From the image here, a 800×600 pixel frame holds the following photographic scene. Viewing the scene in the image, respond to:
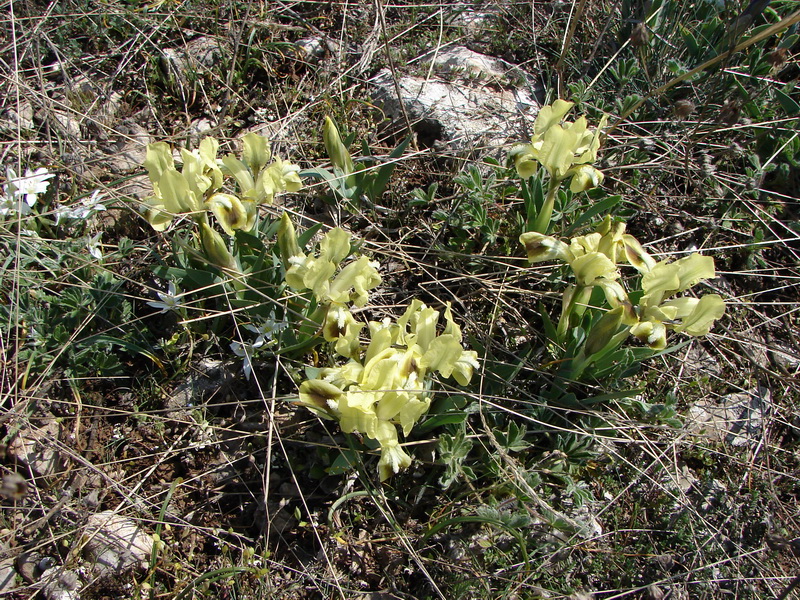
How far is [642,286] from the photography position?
2.05 metres

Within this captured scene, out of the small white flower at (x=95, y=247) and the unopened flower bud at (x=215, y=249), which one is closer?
the unopened flower bud at (x=215, y=249)

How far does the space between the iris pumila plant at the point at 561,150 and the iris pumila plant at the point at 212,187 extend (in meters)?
0.97

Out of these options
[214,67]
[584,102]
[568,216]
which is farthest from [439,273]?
[214,67]

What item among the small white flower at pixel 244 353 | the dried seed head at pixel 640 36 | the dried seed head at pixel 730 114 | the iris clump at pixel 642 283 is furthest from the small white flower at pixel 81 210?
the dried seed head at pixel 730 114

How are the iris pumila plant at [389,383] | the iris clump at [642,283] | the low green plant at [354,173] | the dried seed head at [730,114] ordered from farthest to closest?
the low green plant at [354,173]
the dried seed head at [730,114]
the iris clump at [642,283]
the iris pumila plant at [389,383]

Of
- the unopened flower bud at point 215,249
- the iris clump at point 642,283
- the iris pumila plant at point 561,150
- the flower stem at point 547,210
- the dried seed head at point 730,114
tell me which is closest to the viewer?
the iris clump at point 642,283

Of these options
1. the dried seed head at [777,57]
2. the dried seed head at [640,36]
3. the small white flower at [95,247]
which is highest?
the dried seed head at [640,36]

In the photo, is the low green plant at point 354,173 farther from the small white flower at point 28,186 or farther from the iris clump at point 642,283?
the small white flower at point 28,186

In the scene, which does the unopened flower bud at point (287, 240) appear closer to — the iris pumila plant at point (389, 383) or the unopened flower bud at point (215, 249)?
the unopened flower bud at point (215, 249)

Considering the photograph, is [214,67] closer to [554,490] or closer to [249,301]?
[249,301]

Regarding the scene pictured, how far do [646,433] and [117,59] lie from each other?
3.50m

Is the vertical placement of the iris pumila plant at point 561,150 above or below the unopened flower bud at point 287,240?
above

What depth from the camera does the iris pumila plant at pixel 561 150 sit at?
2.31 meters

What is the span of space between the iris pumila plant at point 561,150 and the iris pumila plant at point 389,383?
87 centimetres
